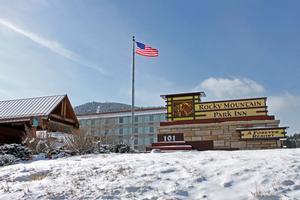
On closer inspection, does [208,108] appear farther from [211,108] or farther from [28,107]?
[28,107]

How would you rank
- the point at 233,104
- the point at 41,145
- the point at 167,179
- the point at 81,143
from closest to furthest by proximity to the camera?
the point at 167,179
the point at 81,143
the point at 41,145
the point at 233,104

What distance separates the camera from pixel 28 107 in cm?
2911

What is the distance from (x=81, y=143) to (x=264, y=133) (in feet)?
28.1

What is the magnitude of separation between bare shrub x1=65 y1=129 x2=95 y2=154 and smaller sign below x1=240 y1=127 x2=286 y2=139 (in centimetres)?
742

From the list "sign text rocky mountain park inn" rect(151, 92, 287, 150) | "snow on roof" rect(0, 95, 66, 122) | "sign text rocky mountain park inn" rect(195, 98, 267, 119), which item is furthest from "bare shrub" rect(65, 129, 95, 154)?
"snow on roof" rect(0, 95, 66, 122)

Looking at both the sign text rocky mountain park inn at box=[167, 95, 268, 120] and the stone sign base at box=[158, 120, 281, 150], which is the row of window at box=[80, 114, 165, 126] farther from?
the stone sign base at box=[158, 120, 281, 150]

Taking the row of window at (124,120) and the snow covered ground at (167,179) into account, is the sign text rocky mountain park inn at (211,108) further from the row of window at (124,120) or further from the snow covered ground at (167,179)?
the row of window at (124,120)

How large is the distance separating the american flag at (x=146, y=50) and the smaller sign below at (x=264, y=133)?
8971 mm

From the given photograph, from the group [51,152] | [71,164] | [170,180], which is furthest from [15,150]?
[170,180]

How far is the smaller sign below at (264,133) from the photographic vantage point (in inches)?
708

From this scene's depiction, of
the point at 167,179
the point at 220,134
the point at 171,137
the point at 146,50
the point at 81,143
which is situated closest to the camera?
the point at 167,179

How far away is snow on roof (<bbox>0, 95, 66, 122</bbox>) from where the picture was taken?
27891 mm

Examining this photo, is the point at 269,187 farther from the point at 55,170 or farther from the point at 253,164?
the point at 55,170

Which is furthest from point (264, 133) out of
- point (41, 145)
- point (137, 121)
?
point (137, 121)
